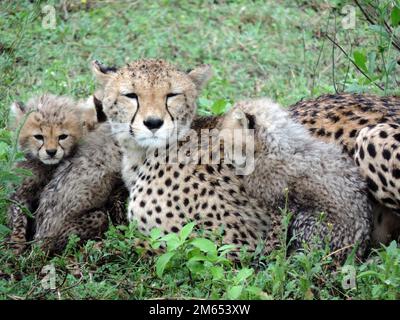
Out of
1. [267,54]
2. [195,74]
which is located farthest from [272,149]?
[267,54]

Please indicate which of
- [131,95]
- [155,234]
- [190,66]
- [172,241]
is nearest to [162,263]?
[172,241]

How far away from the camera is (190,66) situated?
25.9 feet

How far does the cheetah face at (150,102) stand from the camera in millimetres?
4961

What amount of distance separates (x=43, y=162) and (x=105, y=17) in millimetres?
3504

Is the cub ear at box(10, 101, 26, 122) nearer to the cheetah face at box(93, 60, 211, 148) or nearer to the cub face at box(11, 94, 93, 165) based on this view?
the cub face at box(11, 94, 93, 165)

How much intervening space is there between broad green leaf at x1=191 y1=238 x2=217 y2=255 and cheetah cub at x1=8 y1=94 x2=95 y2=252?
50.3 inches

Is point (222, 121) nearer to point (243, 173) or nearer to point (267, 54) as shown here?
point (243, 173)

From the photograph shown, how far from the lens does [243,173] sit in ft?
16.5

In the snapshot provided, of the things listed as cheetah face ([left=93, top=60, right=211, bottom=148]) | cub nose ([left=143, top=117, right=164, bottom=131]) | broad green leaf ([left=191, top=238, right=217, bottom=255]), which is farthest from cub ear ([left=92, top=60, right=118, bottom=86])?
broad green leaf ([left=191, top=238, right=217, bottom=255])

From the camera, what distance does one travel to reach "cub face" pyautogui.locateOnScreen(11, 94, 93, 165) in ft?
18.0

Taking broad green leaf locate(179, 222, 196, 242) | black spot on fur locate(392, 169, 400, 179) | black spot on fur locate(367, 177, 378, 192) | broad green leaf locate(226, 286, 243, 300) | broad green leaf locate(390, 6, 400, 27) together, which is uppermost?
broad green leaf locate(390, 6, 400, 27)

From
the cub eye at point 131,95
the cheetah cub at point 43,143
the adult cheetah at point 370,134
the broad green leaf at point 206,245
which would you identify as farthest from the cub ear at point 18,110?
the broad green leaf at point 206,245

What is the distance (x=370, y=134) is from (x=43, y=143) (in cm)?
187

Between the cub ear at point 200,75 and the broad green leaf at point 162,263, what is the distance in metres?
1.26
